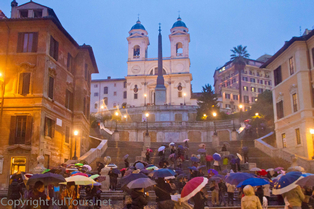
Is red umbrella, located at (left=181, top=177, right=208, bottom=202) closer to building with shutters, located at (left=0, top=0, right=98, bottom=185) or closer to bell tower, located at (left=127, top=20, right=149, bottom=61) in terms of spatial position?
building with shutters, located at (left=0, top=0, right=98, bottom=185)

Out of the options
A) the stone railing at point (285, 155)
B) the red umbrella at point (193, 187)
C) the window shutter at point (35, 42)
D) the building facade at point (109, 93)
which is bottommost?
the red umbrella at point (193, 187)

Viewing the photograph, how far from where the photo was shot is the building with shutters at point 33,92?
2384 cm

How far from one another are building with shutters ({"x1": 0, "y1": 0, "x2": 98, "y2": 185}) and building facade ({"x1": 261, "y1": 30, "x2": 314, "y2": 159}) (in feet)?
63.9

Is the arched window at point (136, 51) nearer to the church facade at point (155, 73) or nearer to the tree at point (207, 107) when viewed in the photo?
the church facade at point (155, 73)

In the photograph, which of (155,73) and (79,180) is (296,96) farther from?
(155,73)

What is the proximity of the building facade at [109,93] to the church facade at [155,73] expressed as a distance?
47.2 feet

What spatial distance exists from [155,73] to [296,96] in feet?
199

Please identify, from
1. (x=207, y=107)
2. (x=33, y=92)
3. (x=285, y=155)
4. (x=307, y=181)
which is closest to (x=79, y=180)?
(x=307, y=181)

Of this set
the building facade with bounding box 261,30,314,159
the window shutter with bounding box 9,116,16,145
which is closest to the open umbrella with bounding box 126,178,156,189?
the window shutter with bounding box 9,116,16,145

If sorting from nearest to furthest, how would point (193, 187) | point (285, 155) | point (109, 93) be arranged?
point (193, 187) → point (285, 155) → point (109, 93)

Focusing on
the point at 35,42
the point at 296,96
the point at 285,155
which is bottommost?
the point at 285,155

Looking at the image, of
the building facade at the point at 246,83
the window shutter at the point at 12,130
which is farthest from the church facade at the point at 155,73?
the window shutter at the point at 12,130

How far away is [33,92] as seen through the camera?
24875 mm

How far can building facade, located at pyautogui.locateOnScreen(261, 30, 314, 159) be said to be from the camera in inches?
1086
